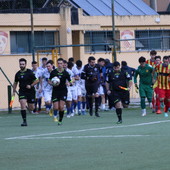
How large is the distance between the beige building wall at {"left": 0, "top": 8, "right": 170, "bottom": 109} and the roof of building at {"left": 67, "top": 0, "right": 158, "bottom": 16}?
1.50 m

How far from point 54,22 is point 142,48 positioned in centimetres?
676

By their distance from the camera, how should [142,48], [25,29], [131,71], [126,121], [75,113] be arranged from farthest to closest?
[142,48]
[25,29]
[131,71]
[75,113]
[126,121]

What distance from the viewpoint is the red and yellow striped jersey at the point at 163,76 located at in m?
22.2

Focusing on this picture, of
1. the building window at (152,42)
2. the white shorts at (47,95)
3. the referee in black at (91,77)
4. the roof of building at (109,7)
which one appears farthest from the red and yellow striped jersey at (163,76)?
the building window at (152,42)

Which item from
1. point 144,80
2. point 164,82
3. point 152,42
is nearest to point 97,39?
point 152,42

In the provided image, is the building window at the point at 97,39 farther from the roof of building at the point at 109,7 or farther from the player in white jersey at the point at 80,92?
the player in white jersey at the point at 80,92

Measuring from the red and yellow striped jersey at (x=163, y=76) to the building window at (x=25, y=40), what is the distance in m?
15.3

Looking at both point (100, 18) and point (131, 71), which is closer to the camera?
point (131, 71)

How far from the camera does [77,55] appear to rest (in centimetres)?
3959

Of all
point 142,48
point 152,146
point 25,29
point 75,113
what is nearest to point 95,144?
point 152,146

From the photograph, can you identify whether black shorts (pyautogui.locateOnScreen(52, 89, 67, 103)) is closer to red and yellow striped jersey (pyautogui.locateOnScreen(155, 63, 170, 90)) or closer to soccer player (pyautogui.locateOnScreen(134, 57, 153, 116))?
soccer player (pyautogui.locateOnScreen(134, 57, 153, 116))

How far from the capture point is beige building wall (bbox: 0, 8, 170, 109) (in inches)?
1403

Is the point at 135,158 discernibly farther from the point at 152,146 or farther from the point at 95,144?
the point at 95,144

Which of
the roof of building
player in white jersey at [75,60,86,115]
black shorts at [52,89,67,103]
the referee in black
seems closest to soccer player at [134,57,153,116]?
the referee in black
